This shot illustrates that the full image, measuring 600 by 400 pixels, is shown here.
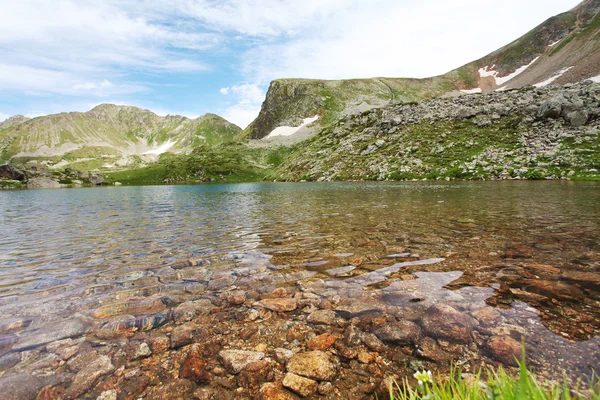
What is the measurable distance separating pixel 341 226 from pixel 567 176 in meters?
60.6

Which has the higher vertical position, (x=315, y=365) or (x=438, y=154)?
(x=438, y=154)

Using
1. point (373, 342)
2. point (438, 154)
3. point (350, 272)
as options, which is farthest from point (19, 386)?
point (438, 154)

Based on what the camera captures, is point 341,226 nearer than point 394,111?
Yes

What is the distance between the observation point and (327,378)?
14.9 feet

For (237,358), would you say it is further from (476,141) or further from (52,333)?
(476,141)

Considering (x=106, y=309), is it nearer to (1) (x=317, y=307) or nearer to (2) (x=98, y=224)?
(1) (x=317, y=307)

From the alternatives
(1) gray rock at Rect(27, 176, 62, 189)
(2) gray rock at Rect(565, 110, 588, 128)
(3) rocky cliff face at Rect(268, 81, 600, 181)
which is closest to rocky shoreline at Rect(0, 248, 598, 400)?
(3) rocky cliff face at Rect(268, 81, 600, 181)

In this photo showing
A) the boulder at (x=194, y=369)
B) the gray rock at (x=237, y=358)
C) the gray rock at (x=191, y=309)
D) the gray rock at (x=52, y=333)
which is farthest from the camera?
the gray rock at (x=191, y=309)

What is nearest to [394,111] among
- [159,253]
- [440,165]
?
[440,165]

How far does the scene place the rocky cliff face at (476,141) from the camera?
6166 cm

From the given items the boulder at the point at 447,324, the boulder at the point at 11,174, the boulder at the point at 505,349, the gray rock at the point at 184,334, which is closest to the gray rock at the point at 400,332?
the boulder at the point at 447,324

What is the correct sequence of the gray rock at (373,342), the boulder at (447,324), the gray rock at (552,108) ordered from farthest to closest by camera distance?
1. the gray rock at (552,108)
2. the boulder at (447,324)
3. the gray rock at (373,342)

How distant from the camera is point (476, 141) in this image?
259ft

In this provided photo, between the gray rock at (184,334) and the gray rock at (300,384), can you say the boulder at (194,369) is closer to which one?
the gray rock at (184,334)
